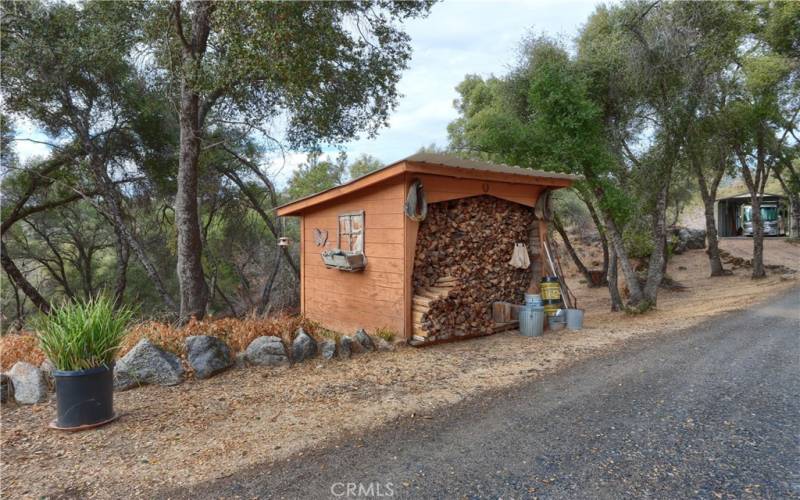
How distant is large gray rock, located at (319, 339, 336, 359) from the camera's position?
15.8 ft

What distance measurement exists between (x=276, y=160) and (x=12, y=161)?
21.1 ft

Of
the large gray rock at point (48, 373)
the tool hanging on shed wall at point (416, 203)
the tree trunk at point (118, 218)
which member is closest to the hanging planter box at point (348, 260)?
the tool hanging on shed wall at point (416, 203)

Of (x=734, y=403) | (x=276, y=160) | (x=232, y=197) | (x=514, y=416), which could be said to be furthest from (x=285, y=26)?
(x=232, y=197)

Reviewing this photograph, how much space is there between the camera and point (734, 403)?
3424 mm

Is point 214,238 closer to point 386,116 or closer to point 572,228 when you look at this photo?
point 386,116

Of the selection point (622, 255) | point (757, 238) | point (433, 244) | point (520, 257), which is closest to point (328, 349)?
point (433, 244)

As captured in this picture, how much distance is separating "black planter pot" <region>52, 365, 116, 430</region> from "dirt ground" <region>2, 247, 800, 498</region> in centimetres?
10

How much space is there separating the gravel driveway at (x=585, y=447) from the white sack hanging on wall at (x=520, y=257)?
245 cm

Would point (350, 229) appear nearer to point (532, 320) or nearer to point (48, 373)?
point (532, 320)

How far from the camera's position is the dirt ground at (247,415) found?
2.54 meters

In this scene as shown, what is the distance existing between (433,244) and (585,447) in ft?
11.6

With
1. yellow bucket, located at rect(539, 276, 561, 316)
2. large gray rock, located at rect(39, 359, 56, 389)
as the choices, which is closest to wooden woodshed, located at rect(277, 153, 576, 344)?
yellow bucket, located at rect(539, 276, 561, 316)

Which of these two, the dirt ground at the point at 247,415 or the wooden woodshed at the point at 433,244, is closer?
the dirt ground at the point at 247,415

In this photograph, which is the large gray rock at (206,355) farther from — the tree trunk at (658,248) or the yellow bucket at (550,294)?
the tree trunk at (658,248)
